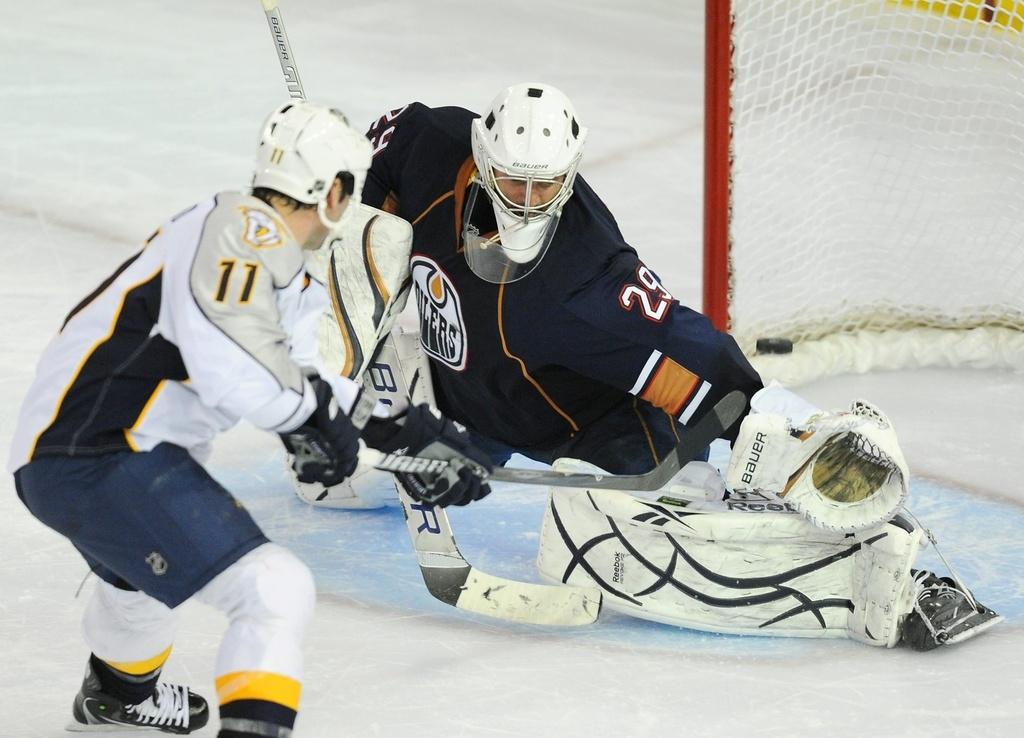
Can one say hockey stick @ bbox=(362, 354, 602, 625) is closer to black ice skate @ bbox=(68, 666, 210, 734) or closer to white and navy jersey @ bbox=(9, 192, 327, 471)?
black ice skate @ bbox=(68, 666, 210, 734)

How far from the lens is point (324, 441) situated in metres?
2.26

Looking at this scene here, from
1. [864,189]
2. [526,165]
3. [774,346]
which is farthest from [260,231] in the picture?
[864,189]

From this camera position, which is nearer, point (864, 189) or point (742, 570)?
point (742, 570)

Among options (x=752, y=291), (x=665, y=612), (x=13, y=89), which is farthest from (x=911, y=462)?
(x=13, y=89)

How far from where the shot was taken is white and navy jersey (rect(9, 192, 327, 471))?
6.94ft

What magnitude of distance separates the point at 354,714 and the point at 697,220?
301 cm

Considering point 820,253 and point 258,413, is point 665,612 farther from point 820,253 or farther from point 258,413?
point 820,253

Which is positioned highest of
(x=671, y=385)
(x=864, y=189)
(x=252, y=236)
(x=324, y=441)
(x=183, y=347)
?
(x=252, y=236)

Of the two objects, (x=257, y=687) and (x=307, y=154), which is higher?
(x=307, y=154)

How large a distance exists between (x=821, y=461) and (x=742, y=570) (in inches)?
10.0

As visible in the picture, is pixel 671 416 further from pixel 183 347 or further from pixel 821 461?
pixel 183 347

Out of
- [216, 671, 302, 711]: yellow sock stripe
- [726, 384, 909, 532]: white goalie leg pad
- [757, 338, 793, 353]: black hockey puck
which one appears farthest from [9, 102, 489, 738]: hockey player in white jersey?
[757, 338, 793, 353]: black hockey puck

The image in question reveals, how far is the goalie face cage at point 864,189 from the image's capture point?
4145mm

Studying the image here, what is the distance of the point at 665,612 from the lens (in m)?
3.00
